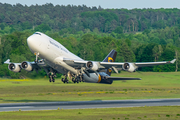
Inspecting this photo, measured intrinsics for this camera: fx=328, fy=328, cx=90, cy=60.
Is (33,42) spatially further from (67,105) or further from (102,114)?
(102,114)

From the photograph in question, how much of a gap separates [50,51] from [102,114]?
1503cm

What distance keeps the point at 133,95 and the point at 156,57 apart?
114 m

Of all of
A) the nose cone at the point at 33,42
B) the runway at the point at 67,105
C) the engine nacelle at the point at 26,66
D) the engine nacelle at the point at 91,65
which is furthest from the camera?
the engine nacelle at the point at 26,66

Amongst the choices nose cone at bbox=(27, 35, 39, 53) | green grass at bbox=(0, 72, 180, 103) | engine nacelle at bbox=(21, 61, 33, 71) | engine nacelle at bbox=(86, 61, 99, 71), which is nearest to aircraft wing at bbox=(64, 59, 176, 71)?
engine nacelle at bbox=(86, 61, 99, 71)

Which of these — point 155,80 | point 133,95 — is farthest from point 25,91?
point 155,80

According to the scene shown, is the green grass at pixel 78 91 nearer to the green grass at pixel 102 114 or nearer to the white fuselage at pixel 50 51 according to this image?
the white fuselage at pixel 50 51

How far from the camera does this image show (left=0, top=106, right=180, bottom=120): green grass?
51.1 metres

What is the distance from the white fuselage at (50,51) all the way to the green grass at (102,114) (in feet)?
28.8

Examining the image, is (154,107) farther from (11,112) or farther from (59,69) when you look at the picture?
(11,112)

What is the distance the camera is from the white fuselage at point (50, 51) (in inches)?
2273

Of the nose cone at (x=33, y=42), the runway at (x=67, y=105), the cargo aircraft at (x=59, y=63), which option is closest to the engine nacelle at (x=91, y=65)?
the cargo aircraft at (x=59, y=63)

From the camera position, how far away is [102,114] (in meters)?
54.4

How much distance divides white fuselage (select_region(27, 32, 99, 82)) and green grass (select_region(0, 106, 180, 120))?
878cm

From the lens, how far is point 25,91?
9344 cm
